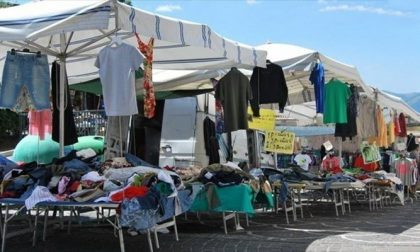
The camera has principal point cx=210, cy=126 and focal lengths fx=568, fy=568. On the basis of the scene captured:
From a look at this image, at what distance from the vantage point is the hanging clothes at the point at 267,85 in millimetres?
9609

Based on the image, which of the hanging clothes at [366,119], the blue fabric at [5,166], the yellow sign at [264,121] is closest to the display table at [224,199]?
the blue fabric at [5,166]

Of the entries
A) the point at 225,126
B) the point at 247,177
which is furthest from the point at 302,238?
the point at 225,126

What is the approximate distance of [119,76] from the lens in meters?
6.45

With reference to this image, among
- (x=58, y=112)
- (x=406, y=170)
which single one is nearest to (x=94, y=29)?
(x=58, y=112)

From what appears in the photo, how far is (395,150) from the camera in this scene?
16.6 m

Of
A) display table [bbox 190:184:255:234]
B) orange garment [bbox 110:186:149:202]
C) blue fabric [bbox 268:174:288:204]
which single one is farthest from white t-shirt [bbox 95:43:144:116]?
blue fabric [bbox 268:174:288:204]

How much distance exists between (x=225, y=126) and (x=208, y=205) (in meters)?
2.04

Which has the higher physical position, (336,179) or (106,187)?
(106,187)

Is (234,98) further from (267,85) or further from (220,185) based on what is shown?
(220,185)

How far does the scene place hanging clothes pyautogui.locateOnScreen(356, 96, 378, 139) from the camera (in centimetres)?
1309

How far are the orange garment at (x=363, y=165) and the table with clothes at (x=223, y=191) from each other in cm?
675

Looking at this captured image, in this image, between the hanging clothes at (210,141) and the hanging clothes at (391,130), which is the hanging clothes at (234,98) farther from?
the hanging clothes at (391,130)

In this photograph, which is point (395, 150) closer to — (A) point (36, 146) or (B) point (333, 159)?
(B) point (333, 159)

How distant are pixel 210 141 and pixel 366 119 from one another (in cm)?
390
